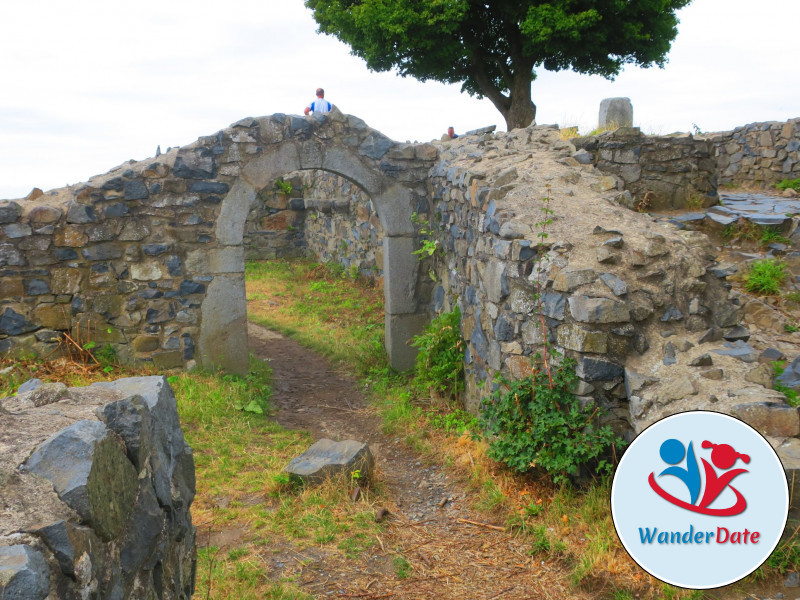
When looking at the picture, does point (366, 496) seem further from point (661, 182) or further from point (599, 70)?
point (599, 70)

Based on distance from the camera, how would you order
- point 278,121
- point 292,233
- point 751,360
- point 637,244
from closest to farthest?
1. point 751,360
2. point 637,244
3. point 278,121
4. point 292,233

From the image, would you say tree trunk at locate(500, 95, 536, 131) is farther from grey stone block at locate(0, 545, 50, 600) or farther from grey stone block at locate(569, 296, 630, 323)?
grey stone block at locate(0, 545, 50, 600)

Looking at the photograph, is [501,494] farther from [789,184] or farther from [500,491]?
[789,184]

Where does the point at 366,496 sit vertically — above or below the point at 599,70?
below

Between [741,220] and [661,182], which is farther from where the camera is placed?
[661,182]

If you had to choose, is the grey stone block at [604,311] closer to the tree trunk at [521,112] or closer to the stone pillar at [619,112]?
the stone pillar at [619,112]

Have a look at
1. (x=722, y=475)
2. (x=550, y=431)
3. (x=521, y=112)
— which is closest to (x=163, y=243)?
(x=550, y=431)

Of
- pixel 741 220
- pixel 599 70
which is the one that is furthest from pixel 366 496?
pixel 599 70

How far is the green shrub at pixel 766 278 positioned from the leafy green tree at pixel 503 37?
24.9 ft

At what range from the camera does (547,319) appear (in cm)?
401

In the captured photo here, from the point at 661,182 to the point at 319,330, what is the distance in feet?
16.1

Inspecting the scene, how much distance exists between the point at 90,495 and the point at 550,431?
9.17 feet

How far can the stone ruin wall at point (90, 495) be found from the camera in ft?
4.47

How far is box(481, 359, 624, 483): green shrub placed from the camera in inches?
142
